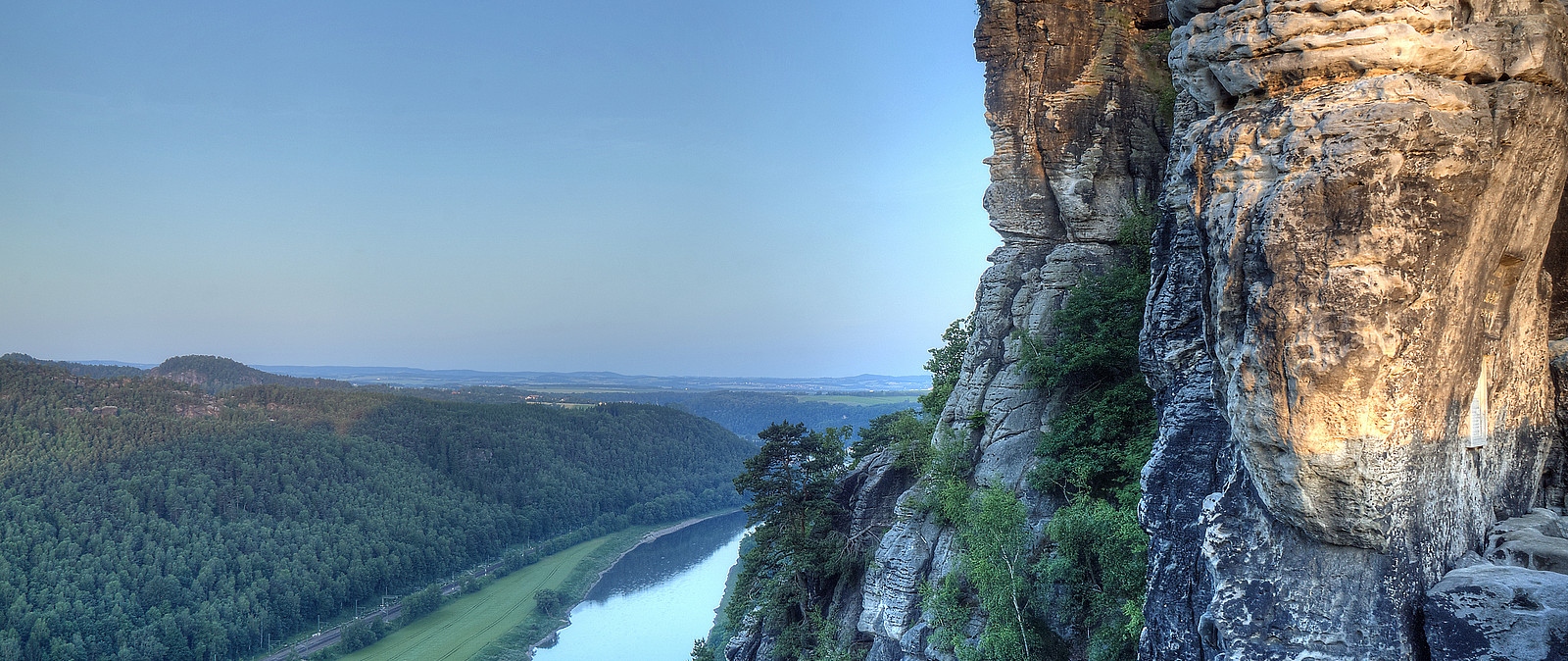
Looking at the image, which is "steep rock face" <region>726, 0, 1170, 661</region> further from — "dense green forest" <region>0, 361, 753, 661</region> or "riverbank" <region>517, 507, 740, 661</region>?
"dense green forest" <region>0, 361, 753, 661</region>

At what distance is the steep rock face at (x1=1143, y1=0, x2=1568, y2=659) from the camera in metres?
7.84

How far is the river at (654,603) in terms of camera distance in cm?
5644

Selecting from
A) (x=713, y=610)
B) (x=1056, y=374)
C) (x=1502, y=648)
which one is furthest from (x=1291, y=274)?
(x=713, y=610)

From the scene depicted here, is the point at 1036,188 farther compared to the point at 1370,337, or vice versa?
the point at 1036,188

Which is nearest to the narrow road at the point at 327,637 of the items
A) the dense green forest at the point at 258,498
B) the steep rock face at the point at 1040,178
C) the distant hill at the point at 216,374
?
the dense green forest at the point at 258,498

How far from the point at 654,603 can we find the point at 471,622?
45.4 feet

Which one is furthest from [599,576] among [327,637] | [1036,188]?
[1036,188]

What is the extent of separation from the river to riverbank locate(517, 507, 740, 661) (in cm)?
54

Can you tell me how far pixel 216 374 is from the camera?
16375 cm

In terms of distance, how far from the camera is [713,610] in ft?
205

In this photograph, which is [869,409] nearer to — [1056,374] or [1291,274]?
[1056,374]

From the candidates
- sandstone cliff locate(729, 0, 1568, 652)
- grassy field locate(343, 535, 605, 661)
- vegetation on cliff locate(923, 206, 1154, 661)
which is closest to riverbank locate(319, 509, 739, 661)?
grassy field locate(343, 535, 605, 661)

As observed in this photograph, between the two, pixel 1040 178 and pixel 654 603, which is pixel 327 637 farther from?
pixel 1040 178

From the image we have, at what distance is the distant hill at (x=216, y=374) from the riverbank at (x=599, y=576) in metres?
87.8
